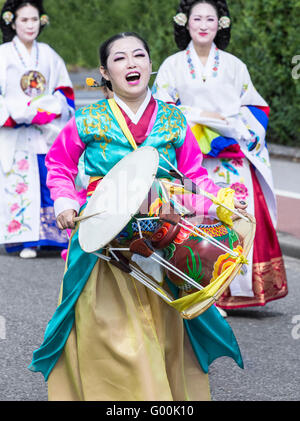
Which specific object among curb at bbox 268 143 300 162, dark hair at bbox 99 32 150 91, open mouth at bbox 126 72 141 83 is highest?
dark hair at bbox 99 32 150 91

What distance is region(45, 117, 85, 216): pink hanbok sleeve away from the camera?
361 cm

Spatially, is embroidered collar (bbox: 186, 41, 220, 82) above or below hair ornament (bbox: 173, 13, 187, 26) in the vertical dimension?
below

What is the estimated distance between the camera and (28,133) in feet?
22.6

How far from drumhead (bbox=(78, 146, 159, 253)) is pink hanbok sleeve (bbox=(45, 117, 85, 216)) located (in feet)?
0.63

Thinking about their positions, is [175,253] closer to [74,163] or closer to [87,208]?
[87,208]

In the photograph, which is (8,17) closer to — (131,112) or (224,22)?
(224,22)

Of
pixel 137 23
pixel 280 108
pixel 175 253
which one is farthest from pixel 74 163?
pixel 137 23

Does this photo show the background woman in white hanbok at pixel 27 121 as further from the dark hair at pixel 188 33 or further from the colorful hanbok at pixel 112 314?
the colorful hanbok at pixel 112 314

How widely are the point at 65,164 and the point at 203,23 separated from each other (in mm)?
1886

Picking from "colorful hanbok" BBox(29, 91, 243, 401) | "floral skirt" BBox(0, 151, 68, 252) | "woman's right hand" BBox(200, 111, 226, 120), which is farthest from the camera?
"floral skirt" BBox(0, 151, 68, 252)

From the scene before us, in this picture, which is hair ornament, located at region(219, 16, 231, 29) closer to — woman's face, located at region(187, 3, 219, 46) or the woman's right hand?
woman's face, located at region(187, 3, 219, 46)

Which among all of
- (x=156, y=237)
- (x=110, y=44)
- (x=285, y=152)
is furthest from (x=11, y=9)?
(x=285, y=152)

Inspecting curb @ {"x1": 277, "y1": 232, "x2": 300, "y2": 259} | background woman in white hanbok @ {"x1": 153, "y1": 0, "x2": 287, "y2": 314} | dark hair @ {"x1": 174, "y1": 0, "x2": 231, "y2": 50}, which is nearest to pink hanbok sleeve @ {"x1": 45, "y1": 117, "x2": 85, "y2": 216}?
background woman in white hanbok @ {"x1": 153, "y1": 0, "x2": 287, "y2": 314}

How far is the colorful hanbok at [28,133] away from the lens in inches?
265
